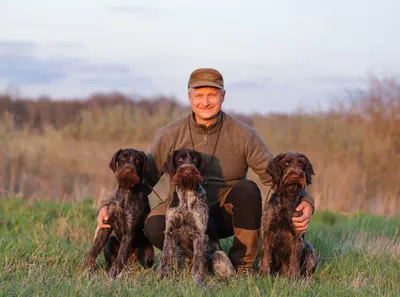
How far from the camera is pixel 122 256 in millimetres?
6211

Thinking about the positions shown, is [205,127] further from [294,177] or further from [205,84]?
[294,177]

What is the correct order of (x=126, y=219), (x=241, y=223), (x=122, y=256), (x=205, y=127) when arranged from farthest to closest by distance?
(x=205, y=127) → (x=241, y=223) → (x=126, y=219) → (x=122, y=256)

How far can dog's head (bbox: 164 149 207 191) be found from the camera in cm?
569

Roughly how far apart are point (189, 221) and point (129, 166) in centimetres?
76

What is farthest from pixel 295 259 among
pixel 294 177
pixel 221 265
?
→ pixel 294 177

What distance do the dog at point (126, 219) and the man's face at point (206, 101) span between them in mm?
757

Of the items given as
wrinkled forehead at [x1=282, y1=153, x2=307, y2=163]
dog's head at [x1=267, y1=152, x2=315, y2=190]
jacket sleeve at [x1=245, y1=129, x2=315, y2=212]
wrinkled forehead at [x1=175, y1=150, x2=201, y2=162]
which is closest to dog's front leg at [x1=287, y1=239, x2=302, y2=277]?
dog's head at [x1=267, y1=152, x2=315, y2=190]

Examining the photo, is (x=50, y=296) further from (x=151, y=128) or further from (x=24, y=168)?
(x=151, y=128)

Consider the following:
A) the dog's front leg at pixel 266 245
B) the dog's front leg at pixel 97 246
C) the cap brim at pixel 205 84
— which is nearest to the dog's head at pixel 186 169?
the dog's front leg at pixel 266 245

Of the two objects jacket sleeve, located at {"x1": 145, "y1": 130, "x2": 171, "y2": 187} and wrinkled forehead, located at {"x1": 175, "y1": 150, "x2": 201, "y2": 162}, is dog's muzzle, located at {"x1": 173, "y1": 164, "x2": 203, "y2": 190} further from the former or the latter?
jacket sleeve, located at {"x1": 145, "y1": 130, "x2": 171, "y2": 187}

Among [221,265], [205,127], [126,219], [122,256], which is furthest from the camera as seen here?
[205,127]

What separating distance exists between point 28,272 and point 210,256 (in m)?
1.70

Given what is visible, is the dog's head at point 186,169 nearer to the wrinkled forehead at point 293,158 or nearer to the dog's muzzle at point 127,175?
the dog's muzzle at point 127,175

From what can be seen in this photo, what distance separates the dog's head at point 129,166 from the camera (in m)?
6.01
